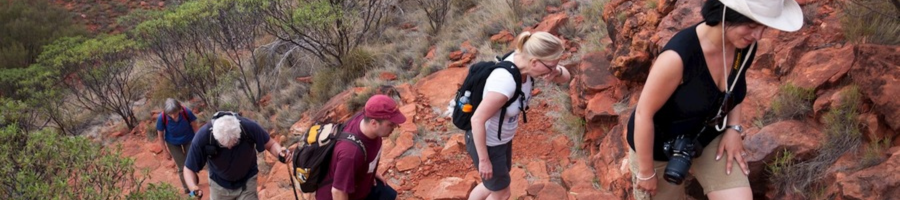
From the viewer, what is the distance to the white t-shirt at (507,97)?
3.25 meters

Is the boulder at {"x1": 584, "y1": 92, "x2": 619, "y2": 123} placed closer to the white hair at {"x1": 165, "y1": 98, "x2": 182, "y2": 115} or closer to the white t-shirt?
the white t-shirt

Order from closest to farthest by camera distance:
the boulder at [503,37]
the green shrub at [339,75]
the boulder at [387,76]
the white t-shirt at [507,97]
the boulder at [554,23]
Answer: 1. the white t-shirt at [507,97]
2. the boulder at [554,23]
3. the boulder at [503,37]
4. the boulder at [387,76]
5. the green shrub at [339,75]

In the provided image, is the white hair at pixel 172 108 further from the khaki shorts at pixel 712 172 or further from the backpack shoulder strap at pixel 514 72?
the khaki shorts at pixel 712 172

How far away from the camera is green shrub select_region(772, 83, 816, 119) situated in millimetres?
3893

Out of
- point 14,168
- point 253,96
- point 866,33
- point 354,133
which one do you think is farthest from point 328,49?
point 866,33

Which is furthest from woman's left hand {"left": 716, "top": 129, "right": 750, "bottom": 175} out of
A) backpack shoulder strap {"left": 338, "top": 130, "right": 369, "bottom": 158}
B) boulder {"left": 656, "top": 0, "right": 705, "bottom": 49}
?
boulder {"left": 656, "top": 0, "right": 705, "bottom": 49}

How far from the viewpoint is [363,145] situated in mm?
3578

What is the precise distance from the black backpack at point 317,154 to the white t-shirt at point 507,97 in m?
0.71

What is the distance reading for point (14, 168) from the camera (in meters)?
5.81

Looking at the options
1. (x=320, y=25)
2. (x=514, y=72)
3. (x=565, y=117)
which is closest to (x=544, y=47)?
(x=514, y=72)

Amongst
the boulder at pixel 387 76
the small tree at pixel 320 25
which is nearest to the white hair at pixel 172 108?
the boulder at pixel 387 76

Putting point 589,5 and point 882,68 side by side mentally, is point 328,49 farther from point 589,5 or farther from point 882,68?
point 882,68

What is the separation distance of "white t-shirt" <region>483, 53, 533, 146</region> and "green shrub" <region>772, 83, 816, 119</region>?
1589mm

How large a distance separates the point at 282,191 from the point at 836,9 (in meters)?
4.90
